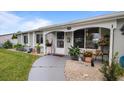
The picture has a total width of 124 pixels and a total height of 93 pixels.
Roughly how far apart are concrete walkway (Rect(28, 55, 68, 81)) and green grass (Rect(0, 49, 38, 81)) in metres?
0.25

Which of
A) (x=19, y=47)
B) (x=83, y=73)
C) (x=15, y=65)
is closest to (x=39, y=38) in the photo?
(x=19, y=47)

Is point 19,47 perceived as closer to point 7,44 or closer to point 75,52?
point 7,44

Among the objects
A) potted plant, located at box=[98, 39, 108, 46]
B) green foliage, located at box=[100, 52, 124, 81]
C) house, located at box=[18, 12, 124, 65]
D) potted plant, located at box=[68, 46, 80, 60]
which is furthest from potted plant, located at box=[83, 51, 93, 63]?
green foliage, located at box=[100, 52, 124, 81]

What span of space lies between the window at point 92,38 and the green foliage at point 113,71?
77.2 inches

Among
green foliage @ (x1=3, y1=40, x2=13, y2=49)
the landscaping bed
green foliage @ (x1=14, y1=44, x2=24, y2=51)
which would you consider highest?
green foliage @ (x1=3, y1=40, x2=13, y2=49)

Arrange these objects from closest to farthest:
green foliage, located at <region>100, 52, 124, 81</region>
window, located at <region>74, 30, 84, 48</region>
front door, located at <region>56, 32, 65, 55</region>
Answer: green foliage, located at <region>100, 52, 124, 81</region>
window, located at <region>74, 30, 84, 48</region>
front door, located at <region>56, 32, 65, 55</region>

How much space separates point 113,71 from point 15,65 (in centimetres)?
382

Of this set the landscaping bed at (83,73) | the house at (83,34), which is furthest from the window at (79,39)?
the landscaping bed at (83,73)

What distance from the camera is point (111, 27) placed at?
22.0ft

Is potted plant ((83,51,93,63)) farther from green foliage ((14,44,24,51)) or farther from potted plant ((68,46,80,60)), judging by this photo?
green foliage ((14,44,24,51))

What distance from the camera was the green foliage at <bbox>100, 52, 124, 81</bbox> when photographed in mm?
5617
